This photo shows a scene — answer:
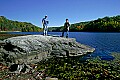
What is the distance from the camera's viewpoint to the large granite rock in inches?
1175

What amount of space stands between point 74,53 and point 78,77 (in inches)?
751

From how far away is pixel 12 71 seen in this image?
22641 mm

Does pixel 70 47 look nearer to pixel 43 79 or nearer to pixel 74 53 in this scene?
pixel 74 53

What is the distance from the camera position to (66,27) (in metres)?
42.6

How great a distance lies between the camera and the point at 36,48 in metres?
32.7

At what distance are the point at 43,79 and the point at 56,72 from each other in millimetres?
3428

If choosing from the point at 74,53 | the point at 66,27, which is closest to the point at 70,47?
the point at 74,53

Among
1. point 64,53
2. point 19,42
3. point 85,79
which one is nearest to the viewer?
point 85,79

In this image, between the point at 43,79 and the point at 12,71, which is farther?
the point at 12,71

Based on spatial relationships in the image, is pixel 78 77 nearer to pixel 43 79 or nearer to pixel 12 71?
pixel 43 79

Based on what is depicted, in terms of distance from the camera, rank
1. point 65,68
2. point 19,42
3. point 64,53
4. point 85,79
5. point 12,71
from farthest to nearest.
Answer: point 64,53, point 19,42, point 65,68, point 12,71, point 85,79

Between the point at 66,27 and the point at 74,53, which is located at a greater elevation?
the point at 66,27

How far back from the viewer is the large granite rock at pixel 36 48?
29.8 meters

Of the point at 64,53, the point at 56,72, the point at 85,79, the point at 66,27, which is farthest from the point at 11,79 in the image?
the point at 66,27
